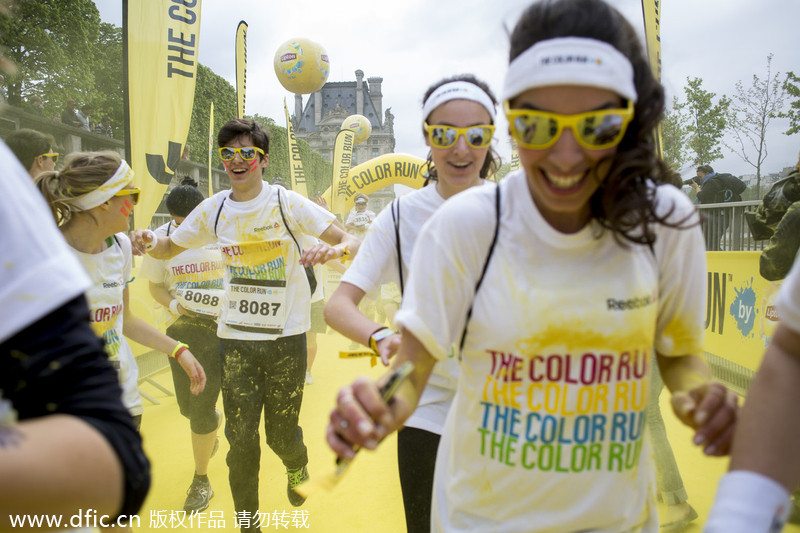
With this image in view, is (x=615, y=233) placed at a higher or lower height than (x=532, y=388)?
higher

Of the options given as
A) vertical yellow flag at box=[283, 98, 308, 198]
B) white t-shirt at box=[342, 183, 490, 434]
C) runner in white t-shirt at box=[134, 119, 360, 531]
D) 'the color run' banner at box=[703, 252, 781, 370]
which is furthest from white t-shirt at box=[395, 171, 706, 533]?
vertical yellow flag at box=[283, 98, 308, 198]

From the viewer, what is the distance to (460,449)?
5.04ft

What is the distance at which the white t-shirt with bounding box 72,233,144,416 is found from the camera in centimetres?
300

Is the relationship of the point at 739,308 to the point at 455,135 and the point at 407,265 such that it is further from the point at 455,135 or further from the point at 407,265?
the point at 407,265

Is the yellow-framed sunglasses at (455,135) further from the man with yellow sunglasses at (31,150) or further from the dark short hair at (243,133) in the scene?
the man with yellow sunglasses at (31,150)

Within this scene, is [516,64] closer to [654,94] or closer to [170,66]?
[654,94]

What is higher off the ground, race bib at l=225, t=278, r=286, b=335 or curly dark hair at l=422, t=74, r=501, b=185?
curly dark hair at l=422, t=74, r=501, b=185

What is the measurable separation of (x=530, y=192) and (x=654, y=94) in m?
0.39

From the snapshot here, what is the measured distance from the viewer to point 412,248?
105 inches

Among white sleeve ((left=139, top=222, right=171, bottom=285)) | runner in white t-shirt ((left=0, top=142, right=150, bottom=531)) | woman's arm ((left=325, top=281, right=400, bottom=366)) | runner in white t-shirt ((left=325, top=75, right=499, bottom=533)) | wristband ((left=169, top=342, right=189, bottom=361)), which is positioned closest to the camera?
runner in white t-shirt ((left=0, top=142, right=150, bottom=531))

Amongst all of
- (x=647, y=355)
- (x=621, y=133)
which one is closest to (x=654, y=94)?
(x=621, y=133)

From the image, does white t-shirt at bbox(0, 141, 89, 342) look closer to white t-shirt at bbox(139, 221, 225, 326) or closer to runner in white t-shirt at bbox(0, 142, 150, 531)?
runner in white t-shirt at bbox(0, 142, 150, 531)

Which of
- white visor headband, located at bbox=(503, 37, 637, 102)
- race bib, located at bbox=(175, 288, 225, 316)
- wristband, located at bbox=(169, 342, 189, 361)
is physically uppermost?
white visor headband, located at bbox=(503, 37, 637, 102)

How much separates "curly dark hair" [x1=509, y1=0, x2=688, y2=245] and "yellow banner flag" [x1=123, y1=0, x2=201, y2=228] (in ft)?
12.4
